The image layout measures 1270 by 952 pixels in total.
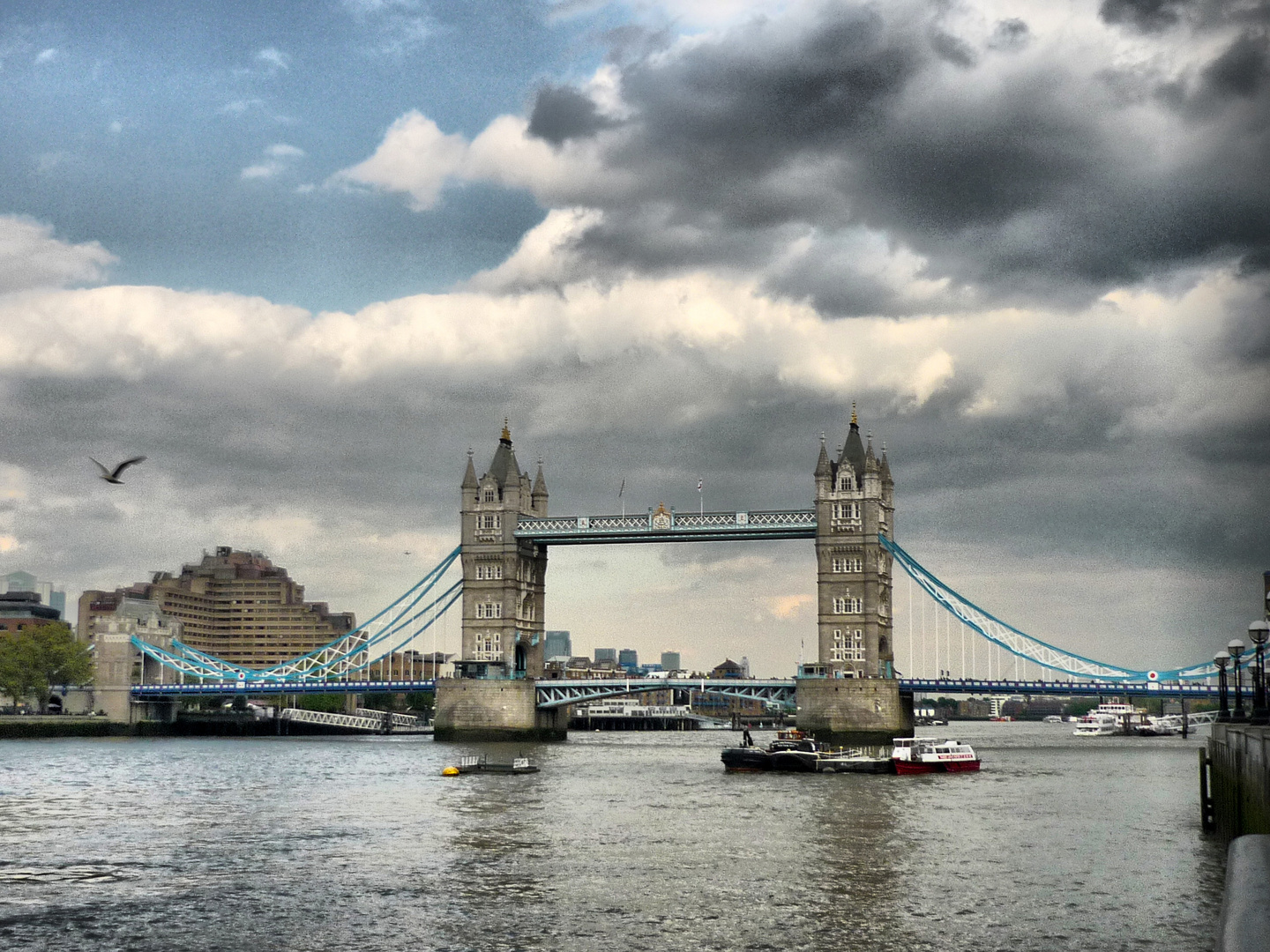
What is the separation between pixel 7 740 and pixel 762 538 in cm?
6984

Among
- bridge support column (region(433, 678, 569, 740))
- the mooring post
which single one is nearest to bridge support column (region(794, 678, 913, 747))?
bridge support column (region(433, 678, 569, 740))

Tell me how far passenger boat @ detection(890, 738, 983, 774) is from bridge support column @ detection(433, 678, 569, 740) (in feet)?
154

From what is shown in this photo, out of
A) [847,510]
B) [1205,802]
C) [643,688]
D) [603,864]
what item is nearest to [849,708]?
[847,510]

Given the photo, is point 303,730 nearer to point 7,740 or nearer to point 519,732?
point 7,740

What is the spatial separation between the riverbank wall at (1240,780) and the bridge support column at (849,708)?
66.7m

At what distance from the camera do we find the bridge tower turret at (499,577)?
12875 cm

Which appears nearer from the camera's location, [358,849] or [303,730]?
[358,849]

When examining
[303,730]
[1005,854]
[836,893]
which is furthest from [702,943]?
[303,730]

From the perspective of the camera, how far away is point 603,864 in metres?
39.9

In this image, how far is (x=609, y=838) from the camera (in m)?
46.5

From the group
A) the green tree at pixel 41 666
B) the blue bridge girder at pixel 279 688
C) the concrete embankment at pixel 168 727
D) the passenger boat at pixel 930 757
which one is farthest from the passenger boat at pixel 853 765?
the green tree at pixel 41 666

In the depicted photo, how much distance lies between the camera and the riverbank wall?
25078mm

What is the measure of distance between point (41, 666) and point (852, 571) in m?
85.2

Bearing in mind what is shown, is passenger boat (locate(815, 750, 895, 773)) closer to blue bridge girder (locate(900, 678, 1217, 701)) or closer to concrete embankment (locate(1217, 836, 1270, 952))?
blue bridge girder (locate(900, 678, 1217, 701))
